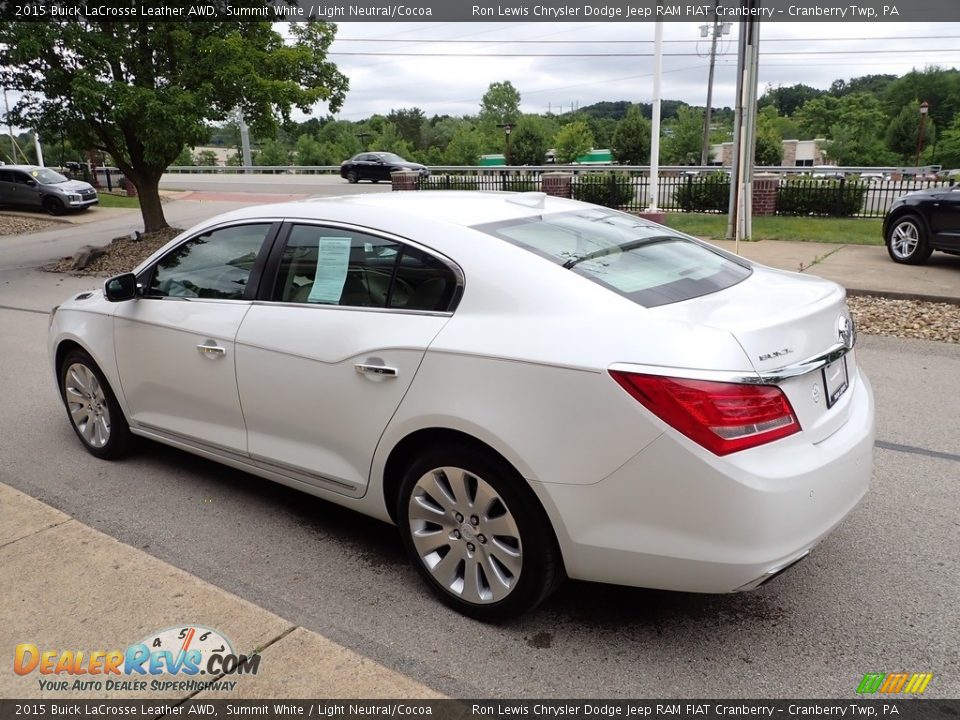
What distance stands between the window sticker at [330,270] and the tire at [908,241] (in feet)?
33.5

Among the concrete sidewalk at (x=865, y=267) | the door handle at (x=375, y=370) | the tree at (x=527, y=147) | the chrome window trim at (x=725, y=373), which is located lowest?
the concrete sidewalk at (x=865, y=267)

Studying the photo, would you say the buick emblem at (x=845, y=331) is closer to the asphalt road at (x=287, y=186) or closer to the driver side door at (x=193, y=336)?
the driver side door at (x=193, y=336)

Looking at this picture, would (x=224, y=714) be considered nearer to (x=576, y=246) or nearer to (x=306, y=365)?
(x=306, y=365)

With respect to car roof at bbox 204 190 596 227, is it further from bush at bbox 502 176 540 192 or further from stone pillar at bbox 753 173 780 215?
bush at bbox 502 176 540 192

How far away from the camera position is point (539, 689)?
8.96 ft

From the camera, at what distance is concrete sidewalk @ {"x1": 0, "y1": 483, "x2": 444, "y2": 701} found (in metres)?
2.69

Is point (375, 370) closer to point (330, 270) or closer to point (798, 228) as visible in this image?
point (330, 270)

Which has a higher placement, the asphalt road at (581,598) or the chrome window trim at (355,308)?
the chrome window trim at (355,308)

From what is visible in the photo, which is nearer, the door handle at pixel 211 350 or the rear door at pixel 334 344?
the rear door at pixel 334 344

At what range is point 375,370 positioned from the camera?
A: 321cm

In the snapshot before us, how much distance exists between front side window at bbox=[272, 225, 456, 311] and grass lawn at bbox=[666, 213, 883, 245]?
1231 centimetres

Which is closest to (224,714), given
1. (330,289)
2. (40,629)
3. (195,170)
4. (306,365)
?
(40,629)

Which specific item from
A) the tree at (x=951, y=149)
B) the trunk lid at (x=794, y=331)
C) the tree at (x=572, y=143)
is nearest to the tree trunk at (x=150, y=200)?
the trunk lid at (x=794, y=331)

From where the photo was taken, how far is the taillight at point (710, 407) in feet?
8.23
